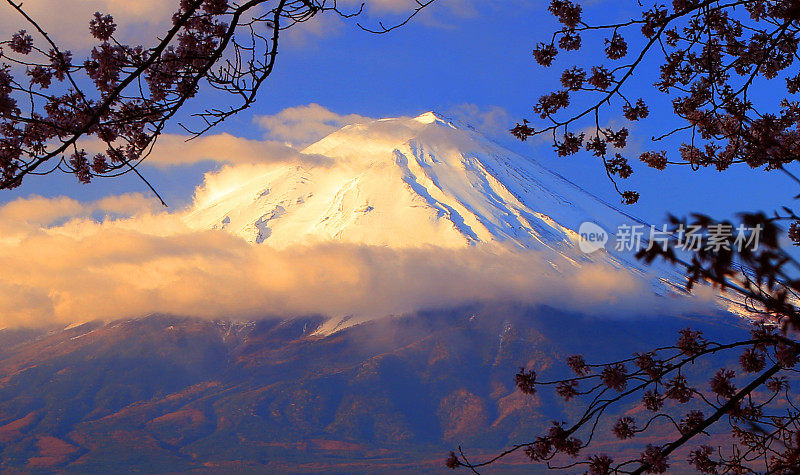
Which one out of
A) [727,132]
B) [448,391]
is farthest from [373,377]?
[727,132]

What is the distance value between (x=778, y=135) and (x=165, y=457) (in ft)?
517

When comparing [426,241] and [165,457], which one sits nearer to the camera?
[165,457]

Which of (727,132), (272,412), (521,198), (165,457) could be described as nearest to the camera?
(727,132)

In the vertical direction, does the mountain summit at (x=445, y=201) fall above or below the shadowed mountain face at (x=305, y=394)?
above

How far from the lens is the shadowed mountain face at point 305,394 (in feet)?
497

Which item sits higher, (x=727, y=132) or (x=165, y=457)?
(x=727, y=132)

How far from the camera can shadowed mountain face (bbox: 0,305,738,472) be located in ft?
497

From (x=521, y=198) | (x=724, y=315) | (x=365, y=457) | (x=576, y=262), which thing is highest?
(x=521, y=198)

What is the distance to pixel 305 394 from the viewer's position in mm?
164375

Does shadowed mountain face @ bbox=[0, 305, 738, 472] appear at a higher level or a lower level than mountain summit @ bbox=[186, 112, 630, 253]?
lower

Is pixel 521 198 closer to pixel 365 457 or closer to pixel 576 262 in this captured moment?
pixel 576 262

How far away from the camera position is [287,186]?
199 metres

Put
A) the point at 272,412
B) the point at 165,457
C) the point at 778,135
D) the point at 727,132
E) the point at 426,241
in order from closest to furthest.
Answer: the point at 778,135
the point at 727,132
the point at 165,457
the point at 272,412
the point at 426,241

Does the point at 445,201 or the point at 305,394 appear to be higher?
the point at 445,201
